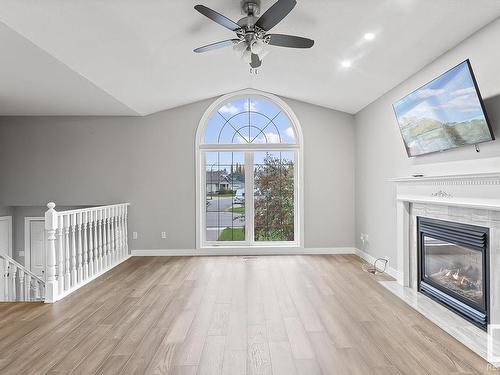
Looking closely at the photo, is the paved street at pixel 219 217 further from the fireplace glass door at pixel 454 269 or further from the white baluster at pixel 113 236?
the fireplace glass door at pixel 454 269

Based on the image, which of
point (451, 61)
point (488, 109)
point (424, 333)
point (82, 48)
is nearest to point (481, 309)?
point (424, 333)

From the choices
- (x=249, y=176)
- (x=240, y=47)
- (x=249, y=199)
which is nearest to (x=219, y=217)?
(x=249, y=199)

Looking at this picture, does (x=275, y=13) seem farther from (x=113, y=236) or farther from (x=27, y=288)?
(x=27, y=288)

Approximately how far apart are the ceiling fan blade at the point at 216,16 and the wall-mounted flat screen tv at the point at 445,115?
72.1 inches

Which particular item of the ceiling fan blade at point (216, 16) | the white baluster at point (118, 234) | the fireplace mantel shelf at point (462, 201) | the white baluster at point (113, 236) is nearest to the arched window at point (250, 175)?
the white baluster at point (118, 234)

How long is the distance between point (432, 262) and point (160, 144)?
454 centimetres

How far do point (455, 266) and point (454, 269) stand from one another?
32mm

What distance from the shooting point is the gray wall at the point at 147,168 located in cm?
621

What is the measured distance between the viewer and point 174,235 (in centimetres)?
627

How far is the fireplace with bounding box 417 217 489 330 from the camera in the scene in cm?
294

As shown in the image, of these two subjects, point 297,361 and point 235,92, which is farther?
point 235,92

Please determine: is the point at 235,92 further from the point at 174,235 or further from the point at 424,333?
the point at 424,333

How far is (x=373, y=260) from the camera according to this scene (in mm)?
5406

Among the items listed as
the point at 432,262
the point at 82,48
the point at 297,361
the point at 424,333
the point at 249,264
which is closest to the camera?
the point at 297,361
